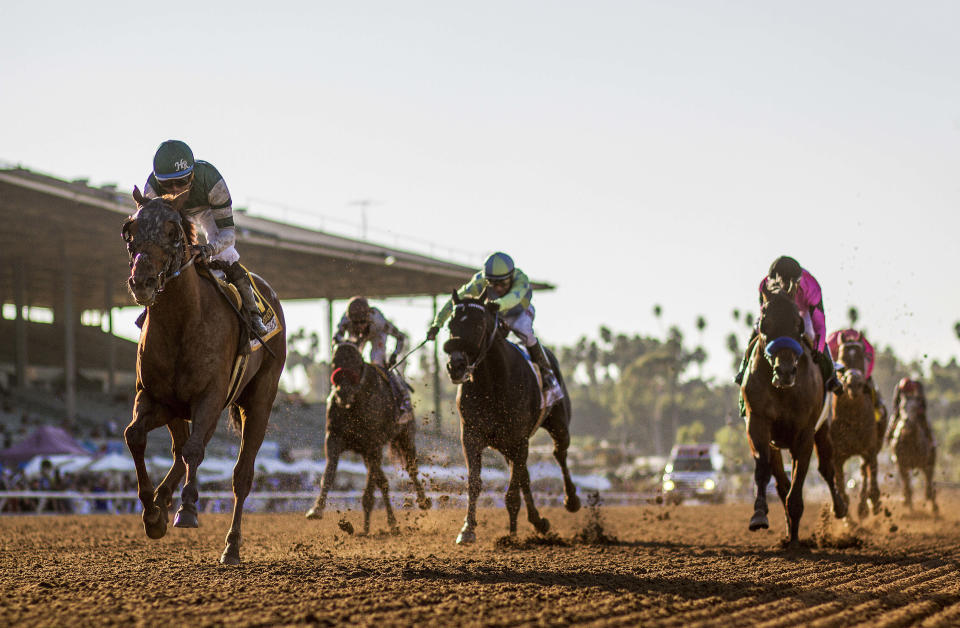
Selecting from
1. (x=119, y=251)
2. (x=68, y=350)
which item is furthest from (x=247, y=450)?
(x=119, y=251)

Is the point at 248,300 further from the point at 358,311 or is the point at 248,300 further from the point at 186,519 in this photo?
the point at 358,311

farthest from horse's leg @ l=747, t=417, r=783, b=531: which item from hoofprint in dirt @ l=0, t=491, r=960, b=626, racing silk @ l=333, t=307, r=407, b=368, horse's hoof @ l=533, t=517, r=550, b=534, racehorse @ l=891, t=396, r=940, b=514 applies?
racehorse @ l=891, t=396, r=940, b=514

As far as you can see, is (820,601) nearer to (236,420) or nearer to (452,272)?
(236,420)

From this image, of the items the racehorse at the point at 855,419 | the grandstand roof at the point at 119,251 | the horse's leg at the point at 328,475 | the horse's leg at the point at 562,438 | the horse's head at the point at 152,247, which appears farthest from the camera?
the grandstand roof at the point at 119,251

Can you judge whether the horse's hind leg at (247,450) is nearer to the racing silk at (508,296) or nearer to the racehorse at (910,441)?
the racing silk at (508,296)

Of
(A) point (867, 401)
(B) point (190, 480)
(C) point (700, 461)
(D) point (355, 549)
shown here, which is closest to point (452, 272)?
(C) point (700, 461)

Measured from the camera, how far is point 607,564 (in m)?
9.37

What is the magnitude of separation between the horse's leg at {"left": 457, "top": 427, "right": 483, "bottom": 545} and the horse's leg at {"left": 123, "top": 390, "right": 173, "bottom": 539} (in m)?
4.08

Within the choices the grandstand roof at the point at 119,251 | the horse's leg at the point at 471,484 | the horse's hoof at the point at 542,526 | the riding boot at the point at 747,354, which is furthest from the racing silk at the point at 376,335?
the grandstand roof at the point at 119,251

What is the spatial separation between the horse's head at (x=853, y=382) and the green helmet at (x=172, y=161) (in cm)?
1024

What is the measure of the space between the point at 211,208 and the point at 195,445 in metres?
2.05

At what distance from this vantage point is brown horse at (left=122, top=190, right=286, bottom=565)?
7.89 meters

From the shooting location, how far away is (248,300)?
30.4 ft

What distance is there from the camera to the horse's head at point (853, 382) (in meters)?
16.2
